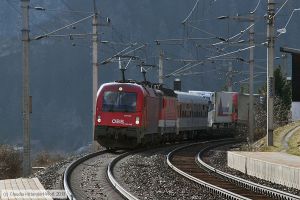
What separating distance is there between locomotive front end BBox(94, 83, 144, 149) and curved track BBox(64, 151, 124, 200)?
4.09 meters

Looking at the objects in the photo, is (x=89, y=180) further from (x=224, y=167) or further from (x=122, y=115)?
(x=122, y=115)

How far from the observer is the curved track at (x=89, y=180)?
1313cm

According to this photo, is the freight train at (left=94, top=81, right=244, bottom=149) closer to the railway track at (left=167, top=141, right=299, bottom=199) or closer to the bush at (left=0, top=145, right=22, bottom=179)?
the bush at (left=0, top=145, right=22, bottom=179)

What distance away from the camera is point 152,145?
1249 inches

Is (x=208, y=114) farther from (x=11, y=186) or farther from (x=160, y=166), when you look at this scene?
(x=11, y=186)

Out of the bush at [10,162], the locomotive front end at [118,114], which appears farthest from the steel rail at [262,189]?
the bush at [10,162]

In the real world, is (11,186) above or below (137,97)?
below

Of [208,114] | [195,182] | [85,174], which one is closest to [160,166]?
[85,174]

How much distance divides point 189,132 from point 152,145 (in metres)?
10.5

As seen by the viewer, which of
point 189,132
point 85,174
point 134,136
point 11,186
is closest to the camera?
point 11,186

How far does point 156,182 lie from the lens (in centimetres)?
1548

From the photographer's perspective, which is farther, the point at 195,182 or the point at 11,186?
the point at 195,182

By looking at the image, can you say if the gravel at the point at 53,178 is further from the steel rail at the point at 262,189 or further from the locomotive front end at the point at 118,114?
the locomotive front end at the point at 118,114

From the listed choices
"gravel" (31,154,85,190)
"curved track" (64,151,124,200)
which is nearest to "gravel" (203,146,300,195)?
"curved track" (64,151,124,200)
